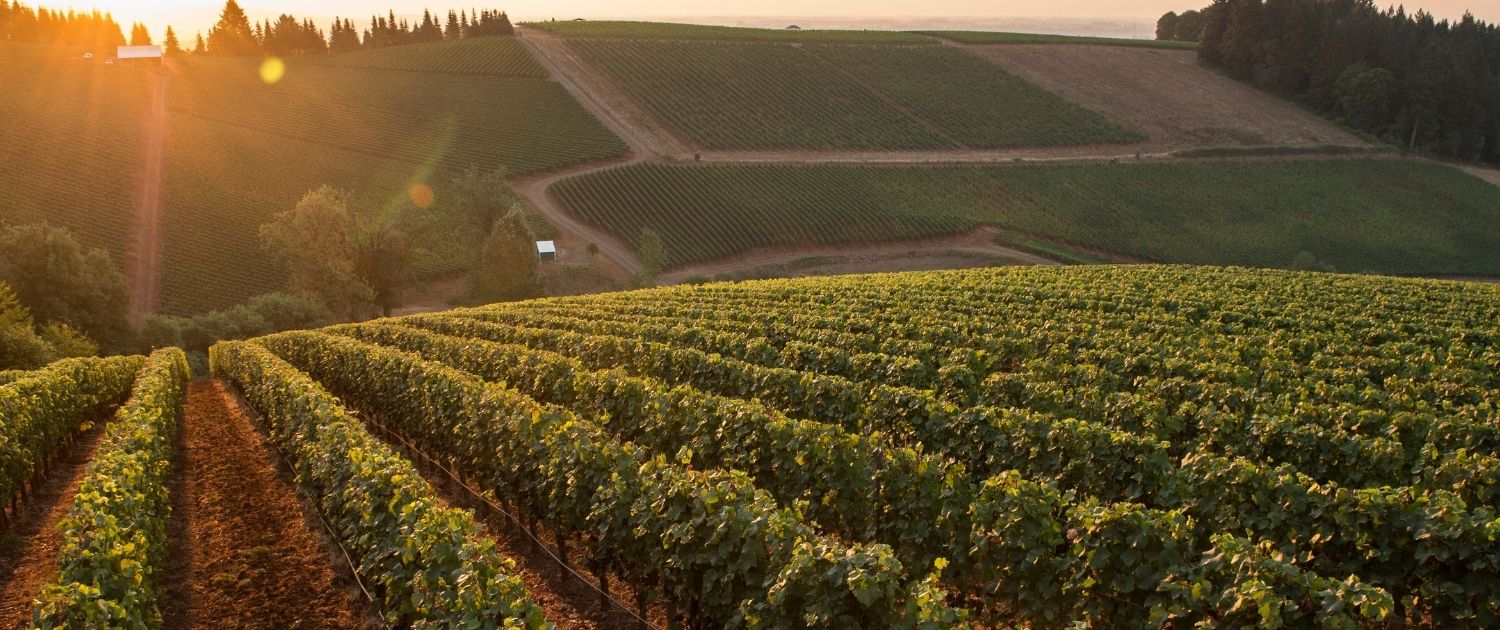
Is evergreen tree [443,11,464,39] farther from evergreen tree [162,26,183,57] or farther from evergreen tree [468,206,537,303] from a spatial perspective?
evergreen tree [468,206,537,303]

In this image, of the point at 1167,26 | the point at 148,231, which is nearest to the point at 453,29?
the point at 148,231

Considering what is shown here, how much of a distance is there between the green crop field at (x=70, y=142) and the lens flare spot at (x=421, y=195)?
19.4 meters

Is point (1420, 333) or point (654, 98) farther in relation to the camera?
point (654, 98)

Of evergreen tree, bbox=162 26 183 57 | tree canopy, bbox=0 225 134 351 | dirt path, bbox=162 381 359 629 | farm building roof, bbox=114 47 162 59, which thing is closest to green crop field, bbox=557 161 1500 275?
tree canopy, bbox=0 225 134 351

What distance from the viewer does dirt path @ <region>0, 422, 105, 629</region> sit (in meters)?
12.2

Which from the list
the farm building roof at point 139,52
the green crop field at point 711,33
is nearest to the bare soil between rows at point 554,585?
the farm building roof at point 139,52

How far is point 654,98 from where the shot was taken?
4097 inches

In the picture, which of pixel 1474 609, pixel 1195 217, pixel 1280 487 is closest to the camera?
pixel 1474 609

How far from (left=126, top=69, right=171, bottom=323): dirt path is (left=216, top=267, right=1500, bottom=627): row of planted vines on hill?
4346cm

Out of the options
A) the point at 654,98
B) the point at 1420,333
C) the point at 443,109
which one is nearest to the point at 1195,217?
the point at 654,98

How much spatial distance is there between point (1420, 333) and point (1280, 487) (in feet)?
56.7

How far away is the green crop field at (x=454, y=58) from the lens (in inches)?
4486

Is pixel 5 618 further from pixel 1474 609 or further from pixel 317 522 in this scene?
pixel 1474 609

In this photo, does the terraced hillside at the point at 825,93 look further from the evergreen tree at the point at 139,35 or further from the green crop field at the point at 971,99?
the evergreen tree at the point at 139,35
